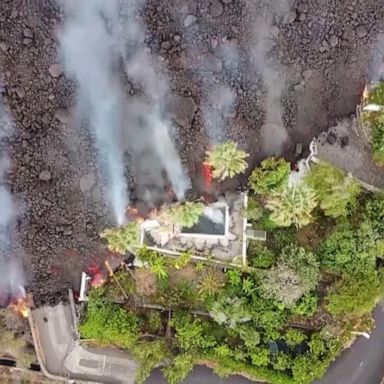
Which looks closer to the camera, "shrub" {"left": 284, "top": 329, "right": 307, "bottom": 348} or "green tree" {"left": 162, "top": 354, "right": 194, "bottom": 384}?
"green tree" {"left": 162, "top": 354, "right": 194, "bottom": 384}

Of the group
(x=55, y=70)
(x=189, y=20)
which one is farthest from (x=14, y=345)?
(x=189, y=20)

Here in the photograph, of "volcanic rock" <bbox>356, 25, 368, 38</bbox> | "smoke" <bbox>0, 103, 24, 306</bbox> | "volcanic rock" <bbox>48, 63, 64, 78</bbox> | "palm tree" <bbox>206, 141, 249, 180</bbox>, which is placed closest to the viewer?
"palm tree" <bbox>206, 141, 249, 180</bbox>

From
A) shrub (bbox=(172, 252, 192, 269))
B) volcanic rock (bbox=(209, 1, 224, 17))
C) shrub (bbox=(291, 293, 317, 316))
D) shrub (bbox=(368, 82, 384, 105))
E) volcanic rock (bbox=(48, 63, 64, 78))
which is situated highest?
volcanic rock (bbox=(209, 1, 224, 17))

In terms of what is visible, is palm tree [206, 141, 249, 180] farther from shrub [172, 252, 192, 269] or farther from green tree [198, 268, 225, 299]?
green tree [198, 268, 225, 299]

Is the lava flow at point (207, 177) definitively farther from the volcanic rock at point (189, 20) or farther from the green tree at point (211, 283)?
the volcanic rock at point (189, 20)

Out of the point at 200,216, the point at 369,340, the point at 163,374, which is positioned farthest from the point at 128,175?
the point at 369,340

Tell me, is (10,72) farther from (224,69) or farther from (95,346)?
(95,346)

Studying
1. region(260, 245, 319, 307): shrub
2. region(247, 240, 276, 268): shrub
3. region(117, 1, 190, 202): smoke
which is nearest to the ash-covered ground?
region(117, 1, 190, 202): smoke
